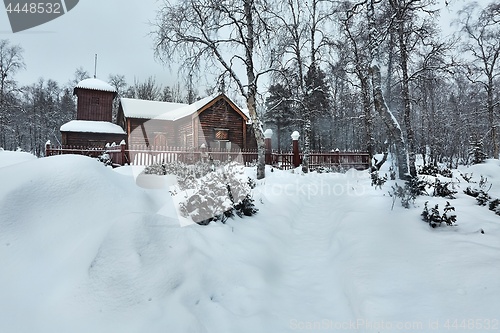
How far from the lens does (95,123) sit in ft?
74.6

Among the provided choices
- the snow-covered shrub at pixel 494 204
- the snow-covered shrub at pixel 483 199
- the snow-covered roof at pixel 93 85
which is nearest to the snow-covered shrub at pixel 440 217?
the snow-covered shrub at pixel 494 204

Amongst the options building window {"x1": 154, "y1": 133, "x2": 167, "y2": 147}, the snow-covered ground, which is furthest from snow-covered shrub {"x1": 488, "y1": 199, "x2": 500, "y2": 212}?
building window {"x1": 154, "y1": 133, "x2": 167, "y2": 147}

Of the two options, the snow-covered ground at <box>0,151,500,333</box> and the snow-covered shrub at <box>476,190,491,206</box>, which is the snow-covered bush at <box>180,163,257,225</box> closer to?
the snow-covered ground at <box>0,151,500,333</box>

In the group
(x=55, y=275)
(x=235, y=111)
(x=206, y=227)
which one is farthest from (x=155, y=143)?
(x=55, y=275)

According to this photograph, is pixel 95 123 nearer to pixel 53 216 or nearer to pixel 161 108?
pixel 161 108

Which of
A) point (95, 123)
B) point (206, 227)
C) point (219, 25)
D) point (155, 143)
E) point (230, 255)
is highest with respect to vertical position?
point (219, 25)

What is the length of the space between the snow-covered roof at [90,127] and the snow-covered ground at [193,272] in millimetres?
20120

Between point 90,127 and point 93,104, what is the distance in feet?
11.9

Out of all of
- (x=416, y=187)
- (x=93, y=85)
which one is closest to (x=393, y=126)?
(x=416, y=187)

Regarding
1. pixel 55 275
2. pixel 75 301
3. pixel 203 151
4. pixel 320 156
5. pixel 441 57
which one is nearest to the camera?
pixel 75 301

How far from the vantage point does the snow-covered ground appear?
6.11 ft

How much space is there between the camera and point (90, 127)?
71.1ft

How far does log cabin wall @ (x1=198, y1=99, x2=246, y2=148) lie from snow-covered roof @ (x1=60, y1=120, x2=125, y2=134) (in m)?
8.31

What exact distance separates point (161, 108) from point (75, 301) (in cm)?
2440
